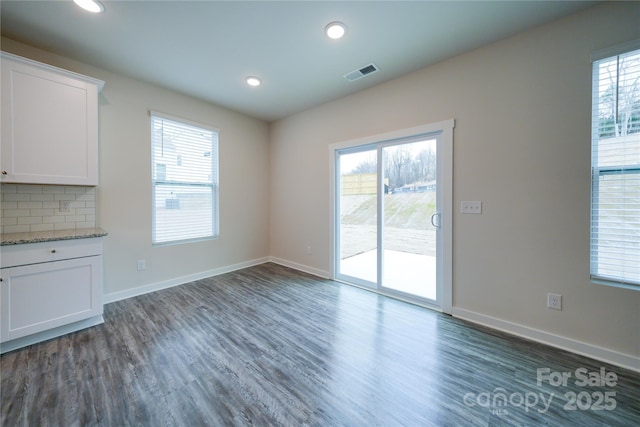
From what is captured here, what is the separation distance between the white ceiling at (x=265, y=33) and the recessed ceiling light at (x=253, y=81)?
0.36 ft

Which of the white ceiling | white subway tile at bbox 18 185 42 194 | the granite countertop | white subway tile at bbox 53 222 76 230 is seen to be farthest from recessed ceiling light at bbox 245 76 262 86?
white subway tile at bbox 53 222 76 230

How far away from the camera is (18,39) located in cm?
231

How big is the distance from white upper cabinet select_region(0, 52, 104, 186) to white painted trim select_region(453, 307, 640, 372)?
168 inches

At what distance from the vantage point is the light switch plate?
2458 millimetres

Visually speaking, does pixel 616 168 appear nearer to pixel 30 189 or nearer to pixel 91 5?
pixel 91 5

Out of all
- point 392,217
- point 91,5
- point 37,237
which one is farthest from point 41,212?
point 392,217

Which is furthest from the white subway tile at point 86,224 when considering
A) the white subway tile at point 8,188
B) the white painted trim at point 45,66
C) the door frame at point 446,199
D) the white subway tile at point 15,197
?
the door frame at point 446,199

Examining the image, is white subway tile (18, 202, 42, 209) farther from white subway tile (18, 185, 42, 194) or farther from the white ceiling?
the white ceiling

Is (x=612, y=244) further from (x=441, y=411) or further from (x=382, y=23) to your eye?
(x=382, y=23)

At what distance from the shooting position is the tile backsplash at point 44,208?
2324 millimetres

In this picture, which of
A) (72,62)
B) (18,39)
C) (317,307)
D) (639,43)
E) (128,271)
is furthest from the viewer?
(128,271)

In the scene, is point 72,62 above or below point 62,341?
above

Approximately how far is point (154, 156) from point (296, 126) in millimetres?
2267

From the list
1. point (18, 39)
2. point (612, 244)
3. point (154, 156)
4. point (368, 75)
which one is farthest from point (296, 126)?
point (612, 244)
